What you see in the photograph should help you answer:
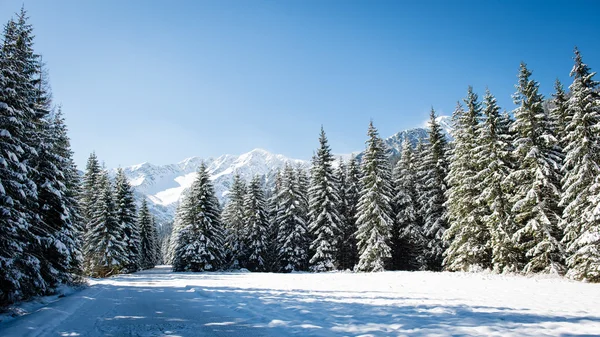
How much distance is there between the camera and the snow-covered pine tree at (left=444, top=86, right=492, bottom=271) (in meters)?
26.7

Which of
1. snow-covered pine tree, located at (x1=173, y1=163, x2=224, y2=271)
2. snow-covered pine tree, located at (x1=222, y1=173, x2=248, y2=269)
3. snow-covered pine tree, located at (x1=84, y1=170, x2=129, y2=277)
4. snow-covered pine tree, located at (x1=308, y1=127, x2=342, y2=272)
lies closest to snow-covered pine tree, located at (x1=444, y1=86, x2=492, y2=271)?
snow-covered pine tree, located at (x1=308, y1=127, x2=342, y2=272)

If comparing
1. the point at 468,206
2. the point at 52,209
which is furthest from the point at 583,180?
the point at 52,209

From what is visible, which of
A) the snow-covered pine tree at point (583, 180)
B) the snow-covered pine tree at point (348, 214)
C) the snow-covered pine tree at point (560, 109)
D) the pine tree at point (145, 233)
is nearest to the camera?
the snow-covered pine tree at point (583, 180)

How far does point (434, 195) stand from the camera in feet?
111

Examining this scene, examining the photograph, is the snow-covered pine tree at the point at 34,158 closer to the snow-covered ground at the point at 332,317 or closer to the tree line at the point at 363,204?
the tree line at the point at 363,204

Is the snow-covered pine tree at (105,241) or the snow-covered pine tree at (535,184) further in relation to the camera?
the snow-covered pine tree at (105,241)

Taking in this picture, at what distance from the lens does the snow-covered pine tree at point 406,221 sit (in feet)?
113

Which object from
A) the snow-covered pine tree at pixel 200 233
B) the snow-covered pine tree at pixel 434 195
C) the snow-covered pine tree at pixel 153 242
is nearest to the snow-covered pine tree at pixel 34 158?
the snow-covered pine tree at pixel 200 233

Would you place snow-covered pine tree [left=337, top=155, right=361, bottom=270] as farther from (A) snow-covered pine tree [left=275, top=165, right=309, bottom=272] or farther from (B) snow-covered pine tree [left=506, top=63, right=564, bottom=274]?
(B) snow-covered pine tree [left=506, top=63, right=564, bottom=274]

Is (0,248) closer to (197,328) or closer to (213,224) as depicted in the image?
(197,328)

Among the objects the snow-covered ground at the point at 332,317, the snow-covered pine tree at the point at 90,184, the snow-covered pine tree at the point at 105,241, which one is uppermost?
the snow-covered pine tree at the point at 90,184

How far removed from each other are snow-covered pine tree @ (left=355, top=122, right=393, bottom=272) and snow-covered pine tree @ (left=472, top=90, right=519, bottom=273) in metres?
9.05

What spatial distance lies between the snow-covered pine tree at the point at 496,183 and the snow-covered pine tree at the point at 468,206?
0.54 m

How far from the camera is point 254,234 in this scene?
4262 centimetres
